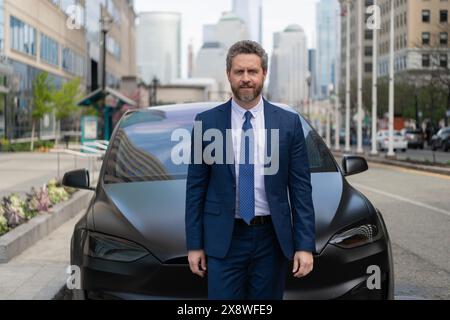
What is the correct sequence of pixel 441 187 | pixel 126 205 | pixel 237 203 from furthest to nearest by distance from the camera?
pixel 441 187 → pixel 126 205 → pixel 237 203

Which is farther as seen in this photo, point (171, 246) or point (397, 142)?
point (397, 142)

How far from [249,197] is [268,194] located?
8 centimetres

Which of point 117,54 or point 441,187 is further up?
point 117,54

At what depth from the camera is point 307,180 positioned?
140 inches

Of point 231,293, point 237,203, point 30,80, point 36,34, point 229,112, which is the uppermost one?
point 36,34

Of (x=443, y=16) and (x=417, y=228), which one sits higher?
(x=443, y=16)

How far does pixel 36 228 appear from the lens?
9.49 meters

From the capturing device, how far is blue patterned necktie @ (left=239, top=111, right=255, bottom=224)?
3.43 metres

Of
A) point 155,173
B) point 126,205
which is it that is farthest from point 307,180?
point 155,173

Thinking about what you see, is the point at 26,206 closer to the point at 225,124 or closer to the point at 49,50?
the point at 225,124

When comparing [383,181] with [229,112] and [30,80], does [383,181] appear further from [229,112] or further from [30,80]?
A: [30,80]

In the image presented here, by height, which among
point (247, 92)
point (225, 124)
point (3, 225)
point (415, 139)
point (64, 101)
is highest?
point (64, 101)

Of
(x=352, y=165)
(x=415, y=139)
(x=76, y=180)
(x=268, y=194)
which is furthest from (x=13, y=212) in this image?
(x=415, y=139)

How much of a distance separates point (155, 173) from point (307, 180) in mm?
2157
